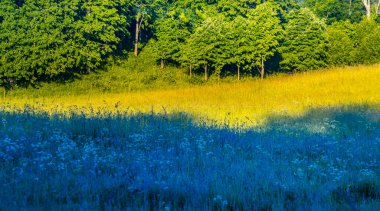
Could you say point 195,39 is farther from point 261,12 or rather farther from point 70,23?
point 70,23

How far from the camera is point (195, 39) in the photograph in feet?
112

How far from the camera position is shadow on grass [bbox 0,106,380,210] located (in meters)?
4.95

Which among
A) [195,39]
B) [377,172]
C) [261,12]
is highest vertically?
[261,12]

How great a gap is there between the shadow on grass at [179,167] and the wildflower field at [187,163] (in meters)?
0.02

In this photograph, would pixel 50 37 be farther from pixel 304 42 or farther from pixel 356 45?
pixel 356 45

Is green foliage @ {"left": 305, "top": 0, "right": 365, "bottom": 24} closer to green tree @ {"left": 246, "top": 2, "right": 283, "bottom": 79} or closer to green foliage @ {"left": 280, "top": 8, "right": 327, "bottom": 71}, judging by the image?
green foliage @ {"left": 280, "top": 8, "right": 327, "bottom": 71}

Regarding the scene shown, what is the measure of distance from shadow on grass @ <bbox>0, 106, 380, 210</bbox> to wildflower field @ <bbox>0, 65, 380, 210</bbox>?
0.06 ft

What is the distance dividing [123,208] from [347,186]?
112 inches

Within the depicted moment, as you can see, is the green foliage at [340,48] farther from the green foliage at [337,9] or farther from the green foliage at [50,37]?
the green foliage at [50,37]

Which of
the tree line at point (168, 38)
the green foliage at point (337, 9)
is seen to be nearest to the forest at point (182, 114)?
the tree line at point (168, 38)

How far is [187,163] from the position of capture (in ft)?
22.1

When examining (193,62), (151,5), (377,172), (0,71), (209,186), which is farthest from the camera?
(151,5)

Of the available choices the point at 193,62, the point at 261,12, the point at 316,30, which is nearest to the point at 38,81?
the point at 193,62

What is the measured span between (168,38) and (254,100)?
61.2 feet
